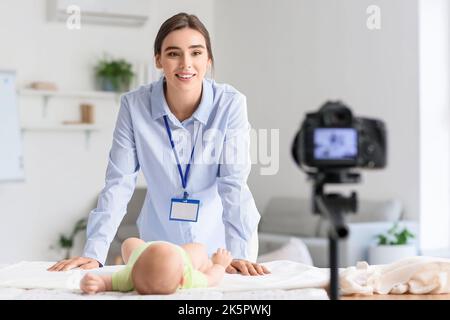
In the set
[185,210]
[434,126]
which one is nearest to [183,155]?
[185,210]

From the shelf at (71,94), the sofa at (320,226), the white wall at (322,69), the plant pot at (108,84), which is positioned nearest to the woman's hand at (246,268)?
the sofa at (320,226)

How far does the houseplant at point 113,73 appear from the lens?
207 inches

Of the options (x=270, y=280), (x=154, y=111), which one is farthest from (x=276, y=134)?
(x=270, y=280)

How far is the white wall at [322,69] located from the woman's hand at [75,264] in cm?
317

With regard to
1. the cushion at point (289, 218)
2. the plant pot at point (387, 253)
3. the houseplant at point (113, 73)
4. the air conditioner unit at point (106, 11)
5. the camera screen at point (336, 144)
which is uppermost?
the air conditioner unit at point (106, 11)

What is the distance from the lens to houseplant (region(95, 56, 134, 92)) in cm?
525

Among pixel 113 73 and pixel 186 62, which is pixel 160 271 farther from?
pixel 113 73

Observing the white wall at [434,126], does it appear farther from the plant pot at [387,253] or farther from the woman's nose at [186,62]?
the woman's nose at [186,62]

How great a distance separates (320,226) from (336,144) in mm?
3887

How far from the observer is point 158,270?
1150 mm

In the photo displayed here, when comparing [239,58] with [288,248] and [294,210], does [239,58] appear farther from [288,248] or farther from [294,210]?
[288,248]

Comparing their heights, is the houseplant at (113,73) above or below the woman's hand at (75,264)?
above

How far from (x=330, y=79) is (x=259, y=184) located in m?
0.94

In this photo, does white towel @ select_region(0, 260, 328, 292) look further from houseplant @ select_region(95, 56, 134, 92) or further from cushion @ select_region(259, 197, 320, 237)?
houseplant @ select_region(95, 56, 134, 92)
